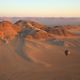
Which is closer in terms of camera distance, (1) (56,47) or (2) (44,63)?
(2) (44,63)

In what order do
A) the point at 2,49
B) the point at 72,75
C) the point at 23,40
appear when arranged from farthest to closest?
the point at 23,40 → the point at 2,49 → the point at 72,75

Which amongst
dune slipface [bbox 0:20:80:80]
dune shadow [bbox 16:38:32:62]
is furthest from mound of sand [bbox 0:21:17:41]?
dune shadow [bbox 16:38:32:62]

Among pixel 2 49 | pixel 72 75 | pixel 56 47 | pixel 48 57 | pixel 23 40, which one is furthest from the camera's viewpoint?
pixel 23 40

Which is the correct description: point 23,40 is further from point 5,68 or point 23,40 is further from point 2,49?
point 5,68

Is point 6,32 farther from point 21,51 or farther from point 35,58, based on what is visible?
point 35,58

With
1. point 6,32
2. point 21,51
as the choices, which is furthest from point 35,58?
point 6,32

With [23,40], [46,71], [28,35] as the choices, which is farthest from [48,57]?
[28,35]

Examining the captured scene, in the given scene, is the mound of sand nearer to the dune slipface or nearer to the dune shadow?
the dune slipface

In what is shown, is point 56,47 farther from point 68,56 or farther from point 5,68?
point 5,68
